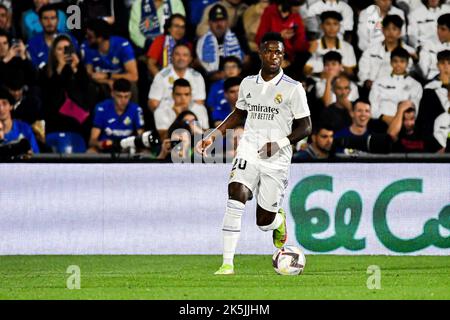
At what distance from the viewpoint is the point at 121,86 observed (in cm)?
1588

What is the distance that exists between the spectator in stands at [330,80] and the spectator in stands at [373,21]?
0.60m

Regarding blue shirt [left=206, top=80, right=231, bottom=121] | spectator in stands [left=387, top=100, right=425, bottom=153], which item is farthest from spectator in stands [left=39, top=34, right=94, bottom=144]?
spectator in stands [left=387, top=100, right=425, bottom=153]

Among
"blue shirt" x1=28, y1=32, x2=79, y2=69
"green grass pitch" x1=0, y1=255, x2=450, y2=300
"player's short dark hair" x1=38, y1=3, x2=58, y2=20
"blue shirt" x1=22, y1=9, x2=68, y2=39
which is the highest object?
Result: "player's short dark hair" x1=38, y1=3, x2=58, y2=20

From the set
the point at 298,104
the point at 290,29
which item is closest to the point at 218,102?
the point at 290,29

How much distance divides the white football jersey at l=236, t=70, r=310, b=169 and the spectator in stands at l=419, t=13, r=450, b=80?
5.54 m

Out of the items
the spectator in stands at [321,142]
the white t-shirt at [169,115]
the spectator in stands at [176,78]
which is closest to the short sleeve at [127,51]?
the spectator in stands at [176,78]

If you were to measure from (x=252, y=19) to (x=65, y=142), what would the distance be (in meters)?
3.34

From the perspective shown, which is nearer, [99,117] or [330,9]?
[99,117]

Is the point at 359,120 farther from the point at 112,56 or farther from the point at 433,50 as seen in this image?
the point at 112,56

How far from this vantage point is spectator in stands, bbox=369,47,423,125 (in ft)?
52.9

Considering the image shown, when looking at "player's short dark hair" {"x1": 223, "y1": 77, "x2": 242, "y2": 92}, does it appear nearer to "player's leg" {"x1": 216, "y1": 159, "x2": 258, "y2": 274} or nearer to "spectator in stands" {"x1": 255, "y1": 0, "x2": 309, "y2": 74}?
"spectator in stands" {"x1": 255, "y1": 0, "x2": 309, "y2": 74}

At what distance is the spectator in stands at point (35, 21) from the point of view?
16.9m

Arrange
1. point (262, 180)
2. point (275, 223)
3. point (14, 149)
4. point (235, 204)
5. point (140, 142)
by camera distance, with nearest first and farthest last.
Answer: point (235, 204) → point (262, 180) → point (275, 223) → point (14, 149) → point (140, 142)
